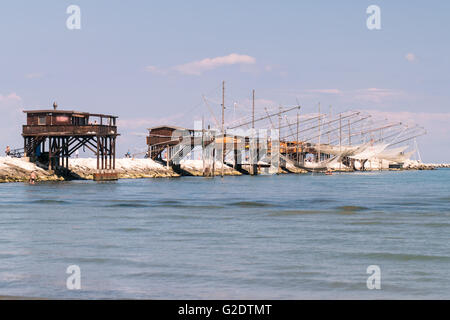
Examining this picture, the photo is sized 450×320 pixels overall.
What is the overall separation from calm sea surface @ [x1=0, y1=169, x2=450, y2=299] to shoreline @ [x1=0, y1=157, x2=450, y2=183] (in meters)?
39.6

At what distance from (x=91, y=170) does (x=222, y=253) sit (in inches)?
2957

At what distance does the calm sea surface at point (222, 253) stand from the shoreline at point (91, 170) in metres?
39.6

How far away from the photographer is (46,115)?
8231cm

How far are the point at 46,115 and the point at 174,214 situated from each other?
4857 cm

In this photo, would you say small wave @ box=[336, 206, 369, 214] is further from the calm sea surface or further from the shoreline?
the shoreline

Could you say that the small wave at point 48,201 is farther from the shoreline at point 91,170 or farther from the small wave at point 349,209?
the shoreline at point 91,170

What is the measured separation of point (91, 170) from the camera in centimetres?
9469

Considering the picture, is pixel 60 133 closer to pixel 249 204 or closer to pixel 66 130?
pixel 66 130

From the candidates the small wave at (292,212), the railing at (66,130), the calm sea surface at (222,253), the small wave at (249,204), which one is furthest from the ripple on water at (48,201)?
the railing at (66,130)

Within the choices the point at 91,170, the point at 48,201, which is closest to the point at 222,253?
the point at 48,201

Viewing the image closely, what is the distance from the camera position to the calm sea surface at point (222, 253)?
16.1 meters
